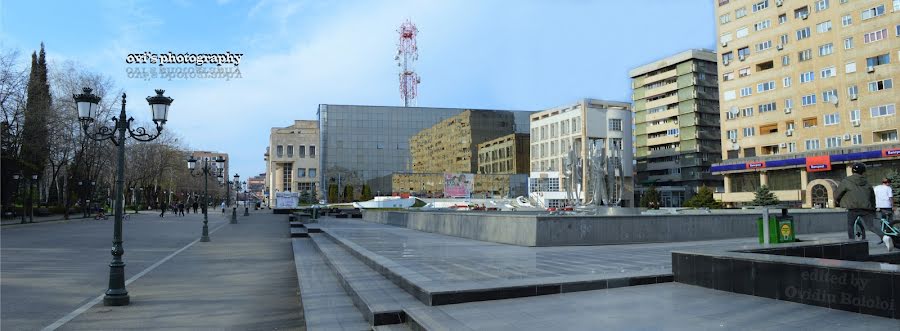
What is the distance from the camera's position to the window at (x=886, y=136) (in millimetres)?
43656

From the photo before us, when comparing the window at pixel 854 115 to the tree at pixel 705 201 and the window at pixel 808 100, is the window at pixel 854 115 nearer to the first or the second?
the window at pixel 808 100

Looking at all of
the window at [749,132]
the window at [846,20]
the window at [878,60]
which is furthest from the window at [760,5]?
the window at [878,60]

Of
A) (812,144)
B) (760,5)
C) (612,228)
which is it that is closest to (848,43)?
(812,144)

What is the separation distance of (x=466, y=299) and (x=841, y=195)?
8075mm

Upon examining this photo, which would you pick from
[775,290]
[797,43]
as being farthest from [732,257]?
[797,43]

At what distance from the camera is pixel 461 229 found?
16734 millimetres

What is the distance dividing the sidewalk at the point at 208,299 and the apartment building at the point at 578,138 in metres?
69.8

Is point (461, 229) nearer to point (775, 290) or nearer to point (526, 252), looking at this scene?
point (526, 252)

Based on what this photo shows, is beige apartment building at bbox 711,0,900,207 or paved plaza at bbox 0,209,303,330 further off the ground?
beige apartment building at bbox 711,0,900,207

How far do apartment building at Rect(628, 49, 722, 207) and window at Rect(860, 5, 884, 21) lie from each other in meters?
29.7

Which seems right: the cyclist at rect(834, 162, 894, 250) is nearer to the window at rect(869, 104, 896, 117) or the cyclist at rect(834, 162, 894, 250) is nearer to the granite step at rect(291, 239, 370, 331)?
the granite step at rect(291, 239, 370, 331)

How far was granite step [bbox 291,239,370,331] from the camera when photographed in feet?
19.2

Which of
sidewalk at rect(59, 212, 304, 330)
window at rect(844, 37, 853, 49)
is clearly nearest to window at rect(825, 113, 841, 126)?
window at rect(844, 37, 853, 49)

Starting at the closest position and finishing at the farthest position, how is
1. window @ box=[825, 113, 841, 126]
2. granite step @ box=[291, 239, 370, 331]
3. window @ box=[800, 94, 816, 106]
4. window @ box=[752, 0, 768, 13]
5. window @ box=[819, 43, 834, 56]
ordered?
granite step @ box=[291, 239, 370, 331], window @ box=[825, 113, 841, 126], window @ box=[819, 43, 834, 56], window @ box=[800, 94, 816, 106], window @ box=[752, 0, 768, 13]
